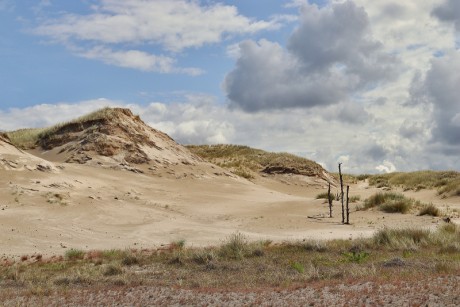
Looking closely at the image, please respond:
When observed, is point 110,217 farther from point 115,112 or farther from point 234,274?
point 115,112

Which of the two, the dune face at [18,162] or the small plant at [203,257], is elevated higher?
the dune face at [18,162]

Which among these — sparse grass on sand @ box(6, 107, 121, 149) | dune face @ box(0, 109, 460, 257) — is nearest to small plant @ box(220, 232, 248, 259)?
dune face @ box(0, 109, 460, 257)

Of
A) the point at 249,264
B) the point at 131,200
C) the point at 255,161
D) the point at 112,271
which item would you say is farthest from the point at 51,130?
the point at 249,264

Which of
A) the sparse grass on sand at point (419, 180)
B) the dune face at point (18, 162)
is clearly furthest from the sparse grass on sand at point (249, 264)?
the sparse grass on sand at point (419, 180)

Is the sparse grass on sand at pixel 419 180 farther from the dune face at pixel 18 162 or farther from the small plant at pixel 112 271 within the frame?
the small plant at pixel 112 271

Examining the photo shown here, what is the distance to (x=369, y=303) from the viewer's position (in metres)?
8.64

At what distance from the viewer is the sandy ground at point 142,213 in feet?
69.5

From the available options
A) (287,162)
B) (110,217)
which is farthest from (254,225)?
(287,162)

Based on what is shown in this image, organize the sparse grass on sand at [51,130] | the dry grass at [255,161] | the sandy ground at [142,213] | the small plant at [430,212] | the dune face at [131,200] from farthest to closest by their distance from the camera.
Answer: the dry grass at [255,161]
the sparse grass on sand at [51,130]
the small plant at [430,212]
the dune face at [131,200]
the sandy ground at [142,213]

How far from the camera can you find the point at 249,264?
14750 millimetres

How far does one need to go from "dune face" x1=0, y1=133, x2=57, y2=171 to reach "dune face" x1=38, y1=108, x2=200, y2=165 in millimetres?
5938

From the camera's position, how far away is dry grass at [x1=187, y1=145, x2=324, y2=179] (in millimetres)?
55344

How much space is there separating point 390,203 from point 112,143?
830 inches

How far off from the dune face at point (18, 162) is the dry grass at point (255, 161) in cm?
2276
